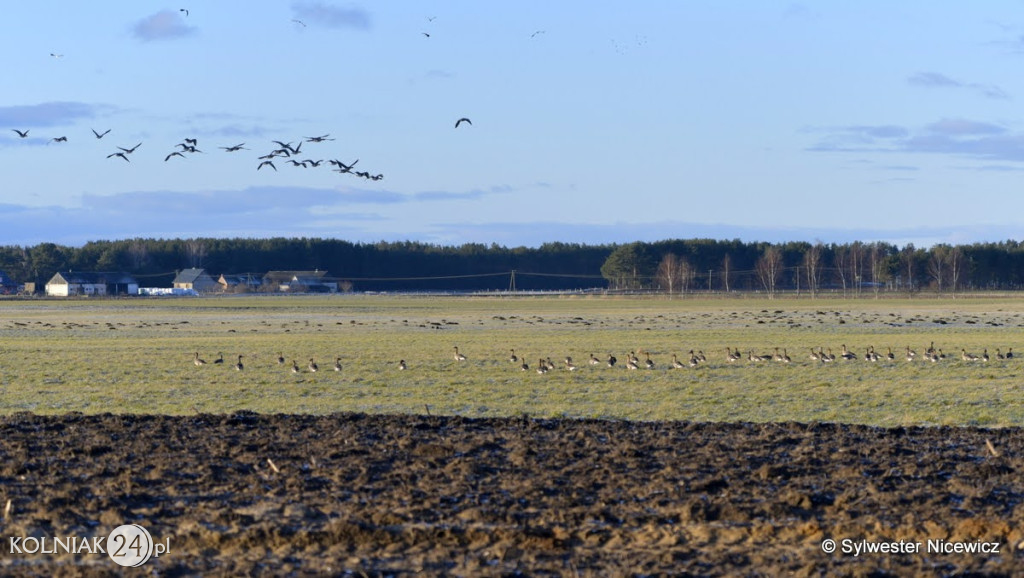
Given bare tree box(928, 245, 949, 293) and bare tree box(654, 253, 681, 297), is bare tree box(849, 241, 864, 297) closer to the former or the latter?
bare tree box(928, 245, 949, 293)

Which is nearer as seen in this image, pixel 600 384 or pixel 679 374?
pixel 600 384

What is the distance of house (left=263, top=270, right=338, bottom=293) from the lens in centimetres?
17075

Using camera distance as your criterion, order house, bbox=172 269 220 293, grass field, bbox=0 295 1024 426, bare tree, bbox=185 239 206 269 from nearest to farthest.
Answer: grass field, bbox=0 295 1024 426 < house, bbox=172 269 220 293 < bare tree, bbox=185 239 206 269

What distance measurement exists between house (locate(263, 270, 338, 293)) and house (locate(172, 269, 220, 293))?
8.57 m

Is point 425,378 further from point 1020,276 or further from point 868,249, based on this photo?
point 868,249

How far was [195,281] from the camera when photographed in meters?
170

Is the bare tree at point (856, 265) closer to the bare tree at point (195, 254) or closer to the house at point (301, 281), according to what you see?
the house at point (301, 281)

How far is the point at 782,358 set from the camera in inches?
1176

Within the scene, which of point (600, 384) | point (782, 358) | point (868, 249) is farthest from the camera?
point (868, 249)

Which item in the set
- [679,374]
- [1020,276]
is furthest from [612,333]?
[1020,276]

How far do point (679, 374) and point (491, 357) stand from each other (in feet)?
21.9

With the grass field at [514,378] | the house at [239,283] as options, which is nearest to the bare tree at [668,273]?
the house at [239,283]

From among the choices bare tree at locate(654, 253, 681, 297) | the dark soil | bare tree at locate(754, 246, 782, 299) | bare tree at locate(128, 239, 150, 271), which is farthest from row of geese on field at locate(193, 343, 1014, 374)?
bare tree at locate(128, 239, 150, 271)

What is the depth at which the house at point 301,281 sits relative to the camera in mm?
170750
